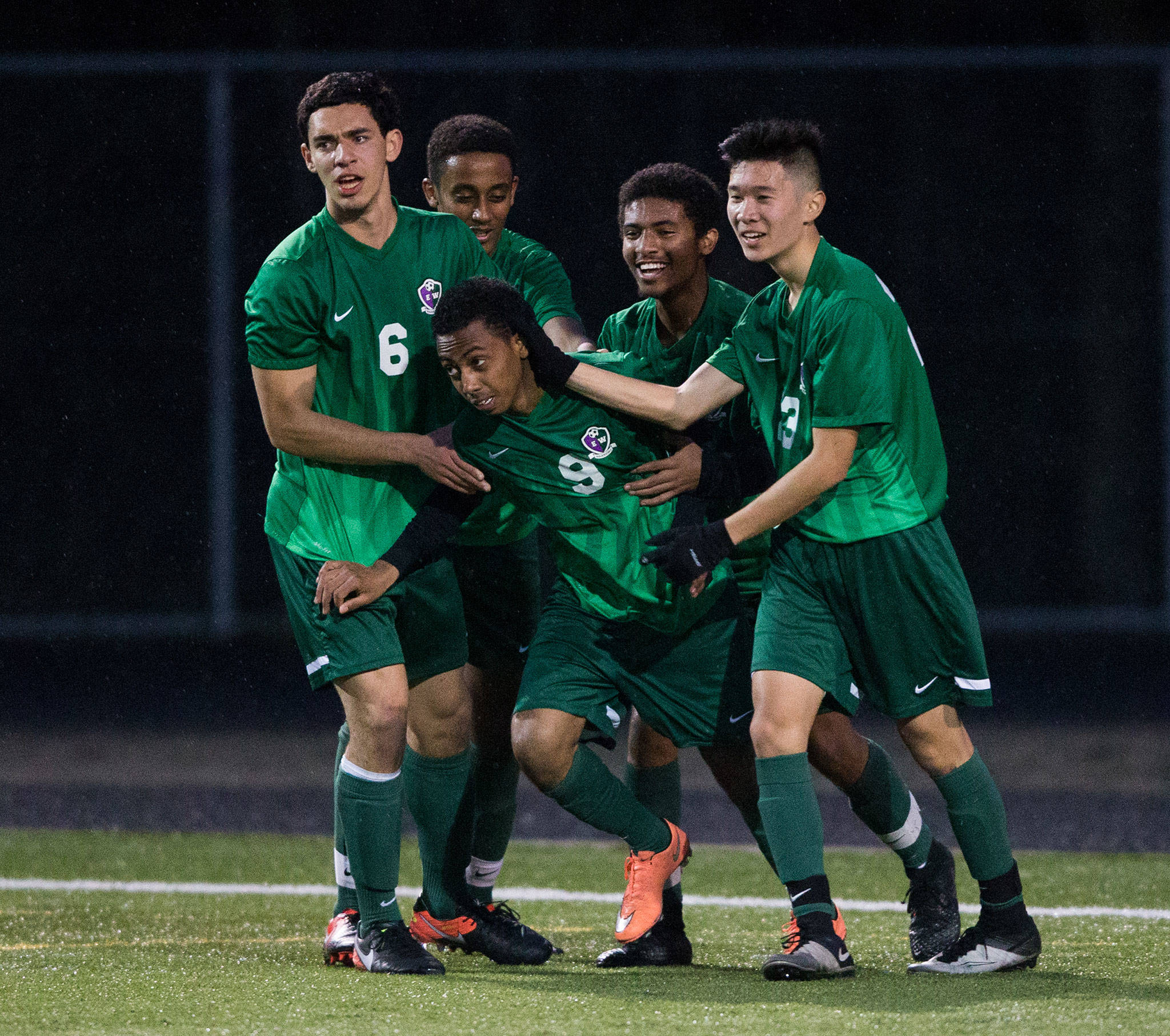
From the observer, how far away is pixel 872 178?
36.2ft

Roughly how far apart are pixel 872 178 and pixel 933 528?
7.64 metres

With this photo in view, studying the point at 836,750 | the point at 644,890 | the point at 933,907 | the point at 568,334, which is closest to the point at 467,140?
the point at 568,334

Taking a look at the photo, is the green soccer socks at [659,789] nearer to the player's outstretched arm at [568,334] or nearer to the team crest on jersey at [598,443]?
the team crest on jersey at [598,443]

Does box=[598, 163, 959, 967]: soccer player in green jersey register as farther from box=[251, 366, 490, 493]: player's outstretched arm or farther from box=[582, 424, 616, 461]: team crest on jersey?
box=[251, 366, 490, 493]: player's outstretched arm

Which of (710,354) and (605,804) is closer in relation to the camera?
(605,804)

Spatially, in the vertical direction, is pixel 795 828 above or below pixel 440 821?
above

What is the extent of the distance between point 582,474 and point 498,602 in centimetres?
58

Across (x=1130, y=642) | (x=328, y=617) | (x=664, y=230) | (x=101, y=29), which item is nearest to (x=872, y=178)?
(x=1130, y=642)

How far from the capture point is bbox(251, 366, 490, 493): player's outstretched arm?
3.86m

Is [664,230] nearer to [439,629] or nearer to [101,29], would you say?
[439,629]

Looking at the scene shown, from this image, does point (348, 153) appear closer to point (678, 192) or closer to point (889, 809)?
point (678, 192)

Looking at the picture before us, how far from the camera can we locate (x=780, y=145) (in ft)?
12.3

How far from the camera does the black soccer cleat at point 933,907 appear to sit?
13.0 ft

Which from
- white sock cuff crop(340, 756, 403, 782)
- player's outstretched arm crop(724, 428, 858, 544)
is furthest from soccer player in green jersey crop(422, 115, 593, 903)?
player's outstretched arm crop(724, 428, 858, 544)
